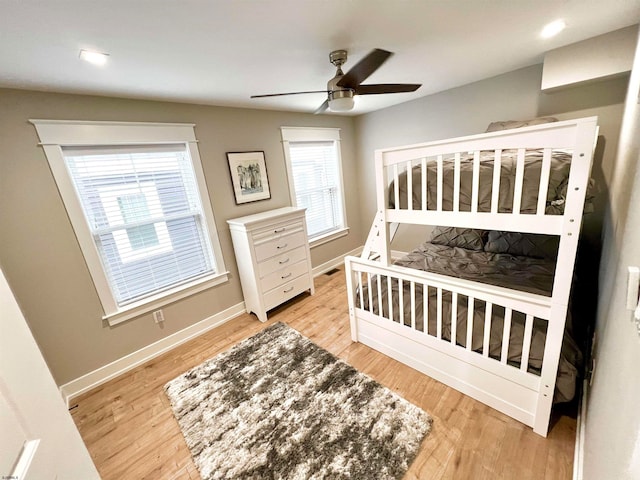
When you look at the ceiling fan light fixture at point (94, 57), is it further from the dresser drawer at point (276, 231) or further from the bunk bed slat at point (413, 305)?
the bunk bed slat at point (413, 305)

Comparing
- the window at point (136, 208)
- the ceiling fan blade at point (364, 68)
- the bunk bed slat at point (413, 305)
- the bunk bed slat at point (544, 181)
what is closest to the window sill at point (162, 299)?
the window at point (136, 208)

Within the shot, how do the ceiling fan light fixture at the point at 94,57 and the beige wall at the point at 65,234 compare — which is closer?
the ceiling fan light fixture at the point at 94,57

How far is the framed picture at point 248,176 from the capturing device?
282cm

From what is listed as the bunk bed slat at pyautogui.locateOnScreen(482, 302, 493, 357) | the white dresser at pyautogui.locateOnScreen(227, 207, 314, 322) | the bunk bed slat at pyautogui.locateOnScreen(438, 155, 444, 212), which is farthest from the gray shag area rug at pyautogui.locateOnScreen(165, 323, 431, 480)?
the bunk bed slat at pyautogui.locateOnScreen(438, 155, 444, 212)

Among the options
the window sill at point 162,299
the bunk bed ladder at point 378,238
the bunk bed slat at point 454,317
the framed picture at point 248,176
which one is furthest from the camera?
the framed picture at point 248,176

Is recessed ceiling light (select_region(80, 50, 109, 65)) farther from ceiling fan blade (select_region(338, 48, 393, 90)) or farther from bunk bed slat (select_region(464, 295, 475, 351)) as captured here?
bunk bed slat (select_region(464, 295, 475, 351))

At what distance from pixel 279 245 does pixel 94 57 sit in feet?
6.54

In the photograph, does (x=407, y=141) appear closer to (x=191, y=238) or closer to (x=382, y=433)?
(x=191, y=238)

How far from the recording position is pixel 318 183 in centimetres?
386

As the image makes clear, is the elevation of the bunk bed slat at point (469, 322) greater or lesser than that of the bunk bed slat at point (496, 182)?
lesser

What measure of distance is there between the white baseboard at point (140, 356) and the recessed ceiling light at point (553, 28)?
3.58 m

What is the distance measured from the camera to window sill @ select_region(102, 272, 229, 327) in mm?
2217

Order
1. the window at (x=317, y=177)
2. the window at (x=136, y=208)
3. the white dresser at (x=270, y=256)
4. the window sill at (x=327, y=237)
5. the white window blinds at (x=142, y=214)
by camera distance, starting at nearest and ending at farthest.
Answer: the window at (x=136, y=208), the white window blinds at (x=142, y=214), the white dresser at (x=270, y=256), the window at (x=317, y=177), the window sill at (x=327, y=237)

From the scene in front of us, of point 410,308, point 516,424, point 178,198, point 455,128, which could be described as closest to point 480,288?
point 410,308
